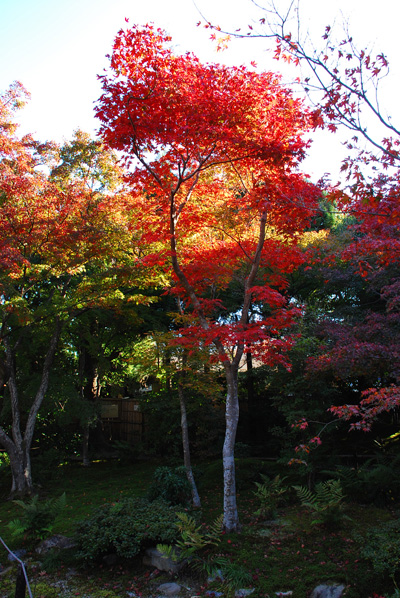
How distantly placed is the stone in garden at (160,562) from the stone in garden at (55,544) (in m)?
1.26

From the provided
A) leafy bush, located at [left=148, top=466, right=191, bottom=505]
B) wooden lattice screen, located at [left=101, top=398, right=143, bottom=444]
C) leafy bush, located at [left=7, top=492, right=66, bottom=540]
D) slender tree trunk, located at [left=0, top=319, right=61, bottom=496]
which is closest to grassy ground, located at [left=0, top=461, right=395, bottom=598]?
leafy bush, located at [left=7, top=492, right=66, bottom=540]

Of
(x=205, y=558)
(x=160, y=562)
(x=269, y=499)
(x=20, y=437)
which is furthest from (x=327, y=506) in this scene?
(x=20, y=437)

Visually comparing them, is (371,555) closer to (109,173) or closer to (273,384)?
(273,384)

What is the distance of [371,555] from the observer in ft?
15.6

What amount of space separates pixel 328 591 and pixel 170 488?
141 inches

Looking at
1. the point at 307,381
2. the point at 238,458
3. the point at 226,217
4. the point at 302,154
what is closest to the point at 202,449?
the point at 238,458

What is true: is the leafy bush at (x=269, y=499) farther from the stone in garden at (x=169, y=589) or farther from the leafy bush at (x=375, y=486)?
the stone in garden at (x=169, y=589)

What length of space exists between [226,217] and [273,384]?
410cm

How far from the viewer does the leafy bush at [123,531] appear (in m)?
5.50

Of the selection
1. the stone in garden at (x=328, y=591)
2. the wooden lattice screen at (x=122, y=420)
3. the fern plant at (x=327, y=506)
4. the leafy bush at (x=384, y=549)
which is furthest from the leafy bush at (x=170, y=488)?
the wooden lattice screen at (x=122, y=420)

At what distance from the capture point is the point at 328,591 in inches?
182

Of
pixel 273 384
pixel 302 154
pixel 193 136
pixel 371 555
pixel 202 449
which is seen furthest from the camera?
pixel 202 449

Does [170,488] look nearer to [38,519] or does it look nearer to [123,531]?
[123,531]

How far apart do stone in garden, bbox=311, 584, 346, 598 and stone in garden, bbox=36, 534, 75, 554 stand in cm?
344
